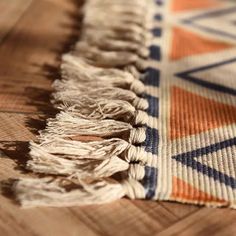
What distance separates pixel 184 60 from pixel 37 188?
1.75 feet

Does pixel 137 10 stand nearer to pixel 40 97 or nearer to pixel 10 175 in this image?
pixel 40 97

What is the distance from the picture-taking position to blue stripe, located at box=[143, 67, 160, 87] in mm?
904

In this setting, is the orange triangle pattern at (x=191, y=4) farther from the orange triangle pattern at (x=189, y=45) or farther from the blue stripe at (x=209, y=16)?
the orange triangle pattern at (x=189, y=45)

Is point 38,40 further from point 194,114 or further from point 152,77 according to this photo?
point 194,114

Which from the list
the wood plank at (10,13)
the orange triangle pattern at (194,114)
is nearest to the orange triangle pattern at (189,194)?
the orange triangle pattern at (194,114)

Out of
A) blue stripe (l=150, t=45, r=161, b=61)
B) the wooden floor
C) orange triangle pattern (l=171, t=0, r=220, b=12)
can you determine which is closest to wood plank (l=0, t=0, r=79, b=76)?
the wooden floor

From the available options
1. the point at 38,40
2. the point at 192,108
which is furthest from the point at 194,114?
the point at 38,40

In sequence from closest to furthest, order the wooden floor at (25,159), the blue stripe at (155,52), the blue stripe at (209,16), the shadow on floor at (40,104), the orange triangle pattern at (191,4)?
the wooden floor at (25,159), the shadow on floor at (40,104), the blue stripe at (155,52), the blue stripe at (209,16), the orange triangle pattern at (191,4)

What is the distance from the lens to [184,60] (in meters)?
1.02

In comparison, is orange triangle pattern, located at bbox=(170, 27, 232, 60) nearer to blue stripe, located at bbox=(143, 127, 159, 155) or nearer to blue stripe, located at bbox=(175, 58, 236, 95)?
blue stripe, located at bbox=(175, 58, 236, 95)

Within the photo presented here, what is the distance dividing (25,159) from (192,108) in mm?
315

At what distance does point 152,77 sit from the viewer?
0.93m

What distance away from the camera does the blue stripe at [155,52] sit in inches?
39.9

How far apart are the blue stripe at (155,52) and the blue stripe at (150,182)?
41cm
